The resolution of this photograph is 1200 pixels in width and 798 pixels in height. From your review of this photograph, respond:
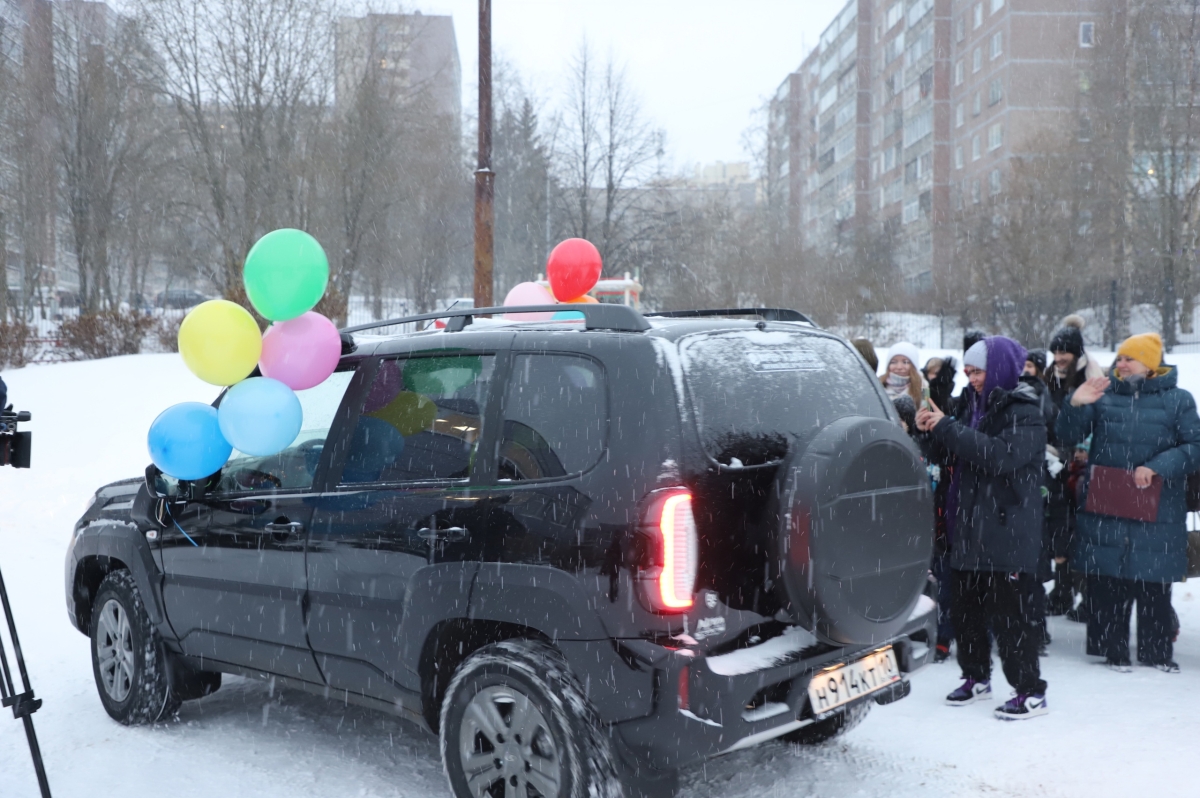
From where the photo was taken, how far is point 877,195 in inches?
2889

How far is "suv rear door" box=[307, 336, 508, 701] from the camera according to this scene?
3.67m

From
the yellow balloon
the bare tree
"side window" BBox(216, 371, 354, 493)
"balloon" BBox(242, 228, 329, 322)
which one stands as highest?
the bare tree

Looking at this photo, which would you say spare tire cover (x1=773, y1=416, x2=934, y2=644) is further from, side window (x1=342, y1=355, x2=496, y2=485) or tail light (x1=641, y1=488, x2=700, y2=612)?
side window (x1=342, y1=355, x2=496, y2=485)

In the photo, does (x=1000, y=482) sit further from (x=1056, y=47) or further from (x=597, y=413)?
(x=1056, y=47)

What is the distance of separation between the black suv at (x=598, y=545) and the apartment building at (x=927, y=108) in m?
33.7

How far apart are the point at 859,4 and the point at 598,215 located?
133 feet

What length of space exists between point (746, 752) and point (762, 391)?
1877 millimetres

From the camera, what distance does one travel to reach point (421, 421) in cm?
401

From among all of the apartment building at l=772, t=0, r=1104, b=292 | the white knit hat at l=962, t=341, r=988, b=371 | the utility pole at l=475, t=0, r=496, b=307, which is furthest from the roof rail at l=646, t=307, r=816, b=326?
the apartment building at l=772, t=0, r=1104, b=292

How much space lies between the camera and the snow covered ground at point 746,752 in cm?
421

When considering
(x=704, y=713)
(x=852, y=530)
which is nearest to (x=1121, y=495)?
(x=852, y=530)

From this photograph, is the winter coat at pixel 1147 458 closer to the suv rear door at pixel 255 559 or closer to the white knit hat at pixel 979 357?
the white knit hat at pixel 979 357

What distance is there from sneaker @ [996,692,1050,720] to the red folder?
1.41 metres

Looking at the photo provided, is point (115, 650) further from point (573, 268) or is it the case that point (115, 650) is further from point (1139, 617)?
point (1139, 617)
